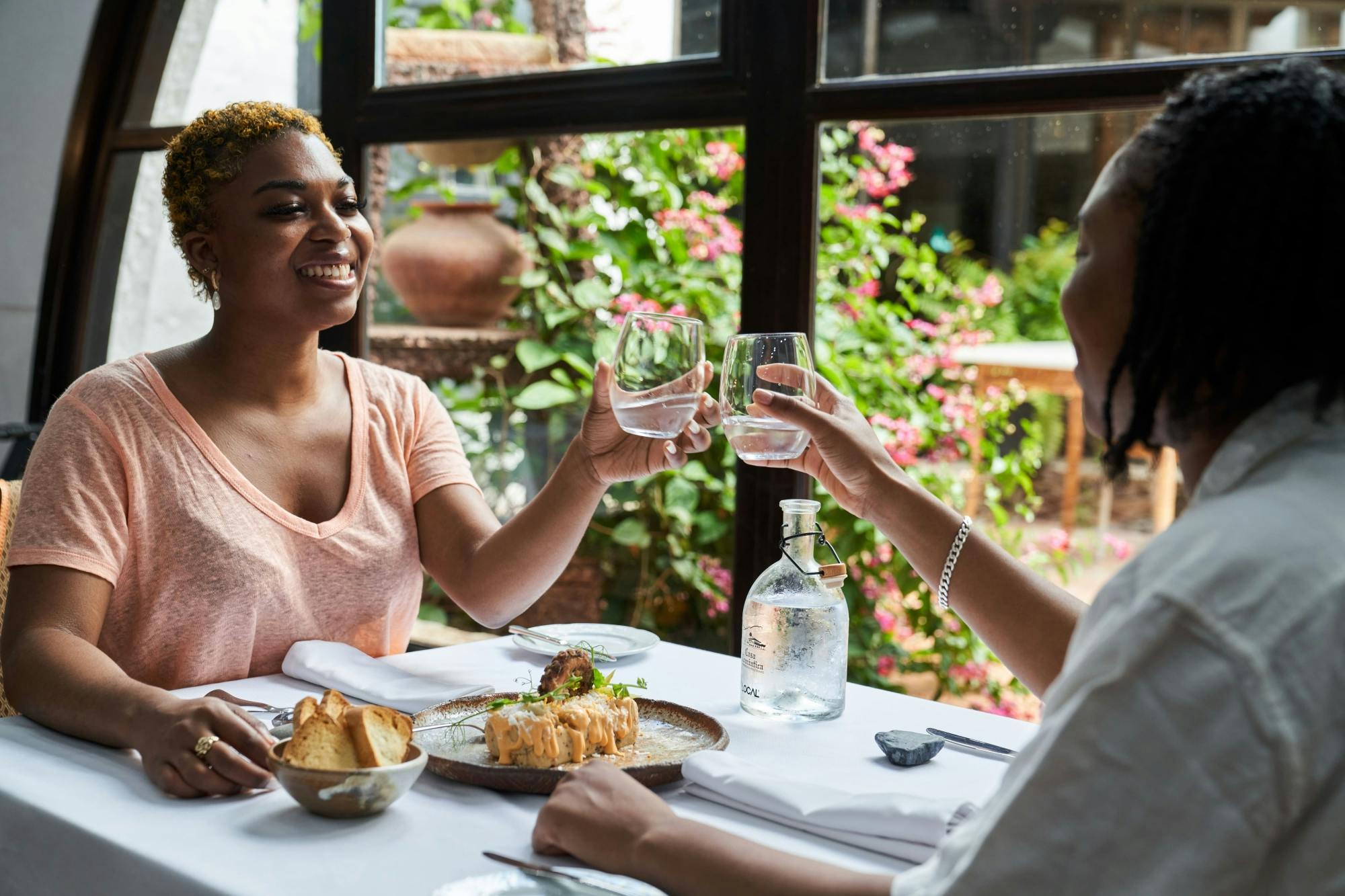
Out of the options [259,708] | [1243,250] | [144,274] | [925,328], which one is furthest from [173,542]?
[144,274]

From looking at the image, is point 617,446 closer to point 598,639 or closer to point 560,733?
point 598,639

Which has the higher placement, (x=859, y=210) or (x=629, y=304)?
(x=859, y=210)

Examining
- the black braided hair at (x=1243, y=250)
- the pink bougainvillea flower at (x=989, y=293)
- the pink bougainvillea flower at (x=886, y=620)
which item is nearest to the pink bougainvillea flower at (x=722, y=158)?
the pink bougainvillea flower at (x=989, y=293)

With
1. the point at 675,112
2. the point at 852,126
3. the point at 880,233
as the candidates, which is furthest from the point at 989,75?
the point at 880,233

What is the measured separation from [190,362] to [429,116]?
1.24 m

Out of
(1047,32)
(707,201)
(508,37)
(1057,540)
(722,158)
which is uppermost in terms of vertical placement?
(508,37)

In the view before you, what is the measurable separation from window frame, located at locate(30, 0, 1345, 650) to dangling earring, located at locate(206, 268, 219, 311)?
0.96m

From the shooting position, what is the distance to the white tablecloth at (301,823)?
91 cm

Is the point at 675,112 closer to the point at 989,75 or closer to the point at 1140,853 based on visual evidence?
the point at 989,75

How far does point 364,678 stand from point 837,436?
617mm

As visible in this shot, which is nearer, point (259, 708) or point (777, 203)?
point (259, 708)

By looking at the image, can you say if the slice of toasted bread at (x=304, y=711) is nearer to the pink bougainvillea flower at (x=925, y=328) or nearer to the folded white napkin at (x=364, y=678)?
the folded white napkin at (x=364, y=678)

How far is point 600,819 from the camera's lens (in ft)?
2.97

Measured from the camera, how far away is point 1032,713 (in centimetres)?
313
